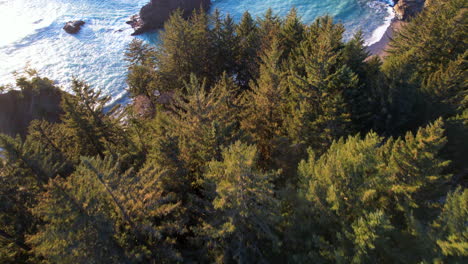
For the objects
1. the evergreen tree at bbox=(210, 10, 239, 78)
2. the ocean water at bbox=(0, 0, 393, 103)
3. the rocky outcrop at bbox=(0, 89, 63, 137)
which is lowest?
A: the rocky outcrop at bbox=(0, 89, 63, 137)

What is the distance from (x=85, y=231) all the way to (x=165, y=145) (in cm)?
575

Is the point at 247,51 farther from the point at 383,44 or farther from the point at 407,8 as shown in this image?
the point at 407,8

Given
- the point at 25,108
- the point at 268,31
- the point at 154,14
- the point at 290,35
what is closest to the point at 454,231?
the point at 290,35

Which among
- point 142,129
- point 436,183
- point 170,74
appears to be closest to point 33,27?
point 170,74

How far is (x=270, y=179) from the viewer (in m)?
11.8

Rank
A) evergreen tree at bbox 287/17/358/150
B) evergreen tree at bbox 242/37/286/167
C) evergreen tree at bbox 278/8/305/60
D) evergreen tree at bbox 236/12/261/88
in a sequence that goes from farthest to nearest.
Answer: evergreen tree at bbox 236/12/261/88 → evergreen tree at bbox 278/8/305/60 → evergreen tree at bbox 242/37/286/167 → evergreen tree at bbox 287/17/358/150

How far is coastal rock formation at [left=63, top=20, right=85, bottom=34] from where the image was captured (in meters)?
61.7

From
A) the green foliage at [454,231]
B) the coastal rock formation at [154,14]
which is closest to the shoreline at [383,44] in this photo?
the coastal rock formation at [154,14]

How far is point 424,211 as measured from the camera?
1362 cm

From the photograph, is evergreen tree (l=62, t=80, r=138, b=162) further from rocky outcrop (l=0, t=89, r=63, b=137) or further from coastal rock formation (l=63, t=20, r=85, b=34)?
coastal rock formation (l=63, t=20, r=85, b=34)

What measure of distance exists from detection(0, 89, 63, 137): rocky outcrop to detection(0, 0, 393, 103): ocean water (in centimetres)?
621

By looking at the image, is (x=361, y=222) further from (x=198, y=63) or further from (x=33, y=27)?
(x=33, y=27)

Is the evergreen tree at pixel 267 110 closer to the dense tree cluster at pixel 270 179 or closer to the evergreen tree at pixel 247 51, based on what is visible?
Result: the dense tree cluster at pixel 270 179

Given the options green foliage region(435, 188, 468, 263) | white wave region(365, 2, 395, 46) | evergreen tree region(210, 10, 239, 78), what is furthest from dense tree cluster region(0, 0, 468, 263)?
white wave region(365, 2, 395, 46)
